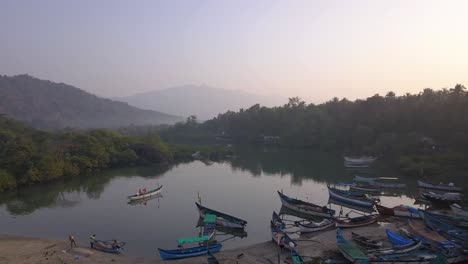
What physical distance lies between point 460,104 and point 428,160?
11.6 meters

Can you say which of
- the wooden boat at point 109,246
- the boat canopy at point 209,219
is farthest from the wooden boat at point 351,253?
the wooden boat at point 109,246

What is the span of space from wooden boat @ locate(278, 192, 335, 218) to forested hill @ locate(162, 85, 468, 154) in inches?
968

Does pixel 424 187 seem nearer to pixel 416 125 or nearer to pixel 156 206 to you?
pixel 156 206

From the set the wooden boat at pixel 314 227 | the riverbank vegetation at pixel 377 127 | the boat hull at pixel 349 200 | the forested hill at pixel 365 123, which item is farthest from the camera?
the forested hill at pixel 365 123

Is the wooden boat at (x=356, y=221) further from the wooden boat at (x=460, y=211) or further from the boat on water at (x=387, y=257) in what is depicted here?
the wooden boat at (x=460, y=211)

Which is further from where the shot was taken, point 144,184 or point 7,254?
Answer: point 144,184

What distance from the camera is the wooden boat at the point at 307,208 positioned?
21812 millimetres

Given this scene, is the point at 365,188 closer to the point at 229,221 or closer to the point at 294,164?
the point at 229,221

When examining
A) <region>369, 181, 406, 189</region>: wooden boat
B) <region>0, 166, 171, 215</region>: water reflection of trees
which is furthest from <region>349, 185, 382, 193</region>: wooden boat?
<region>0, 166, 171, 215</region>: water reflection of trees

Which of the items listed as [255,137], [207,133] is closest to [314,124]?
[255,137]

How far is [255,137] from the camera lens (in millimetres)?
74875

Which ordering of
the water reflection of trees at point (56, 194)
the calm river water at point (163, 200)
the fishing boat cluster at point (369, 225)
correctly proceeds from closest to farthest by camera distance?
the fishing boat cluster at point (369, 225) → the calm river water at point (163, 200) → the water reflection of trees at point (56, 194)

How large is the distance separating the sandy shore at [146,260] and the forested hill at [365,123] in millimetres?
29239

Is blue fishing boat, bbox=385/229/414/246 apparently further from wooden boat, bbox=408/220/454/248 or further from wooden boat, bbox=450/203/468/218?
wooden boat, bbox=450/203/468/218
